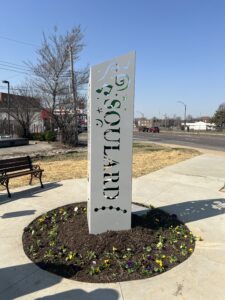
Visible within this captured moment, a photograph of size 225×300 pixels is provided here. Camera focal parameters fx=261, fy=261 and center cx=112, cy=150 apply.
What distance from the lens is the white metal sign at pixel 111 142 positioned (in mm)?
3666

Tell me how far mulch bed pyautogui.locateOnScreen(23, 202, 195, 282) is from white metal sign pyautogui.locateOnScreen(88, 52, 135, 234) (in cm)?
30

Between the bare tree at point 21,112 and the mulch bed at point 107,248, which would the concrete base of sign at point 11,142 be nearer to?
the bare tree at point 21,112

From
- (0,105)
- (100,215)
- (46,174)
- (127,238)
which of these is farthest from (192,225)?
(0,105)

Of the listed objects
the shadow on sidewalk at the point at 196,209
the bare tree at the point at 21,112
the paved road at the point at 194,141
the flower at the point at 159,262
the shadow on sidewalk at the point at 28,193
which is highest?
the bare tree at the point at 21,112

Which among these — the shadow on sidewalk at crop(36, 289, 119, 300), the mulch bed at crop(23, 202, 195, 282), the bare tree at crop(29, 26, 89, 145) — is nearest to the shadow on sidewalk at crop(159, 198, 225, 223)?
the mulch bed at crop(23, 202, 195, 282)

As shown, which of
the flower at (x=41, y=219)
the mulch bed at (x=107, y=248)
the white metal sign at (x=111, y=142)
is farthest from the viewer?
the flower at (x=41, y=219)

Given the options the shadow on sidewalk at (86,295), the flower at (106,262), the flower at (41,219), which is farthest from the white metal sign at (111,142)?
the shadow on sidewalk at (86,295)

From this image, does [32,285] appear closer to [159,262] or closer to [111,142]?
[159,262]

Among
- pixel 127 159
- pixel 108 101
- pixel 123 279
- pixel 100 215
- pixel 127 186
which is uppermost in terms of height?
pixel 108 101

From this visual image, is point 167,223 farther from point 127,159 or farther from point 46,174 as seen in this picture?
point 46,174

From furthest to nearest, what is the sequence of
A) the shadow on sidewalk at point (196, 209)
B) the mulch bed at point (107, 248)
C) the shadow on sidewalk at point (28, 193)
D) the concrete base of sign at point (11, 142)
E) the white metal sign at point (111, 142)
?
the concrete base of sign at point (11, 142)
the shadow on sidewalk at point (28, 193)
the shadow on sidewalk at point (196, 209)
the white metal sign at point (111, 142)
the mulch bed at point (107, 248)

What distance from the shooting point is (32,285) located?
2828 millimetres

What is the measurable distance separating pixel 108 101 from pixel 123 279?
2.29 meters

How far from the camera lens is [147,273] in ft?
10.1
